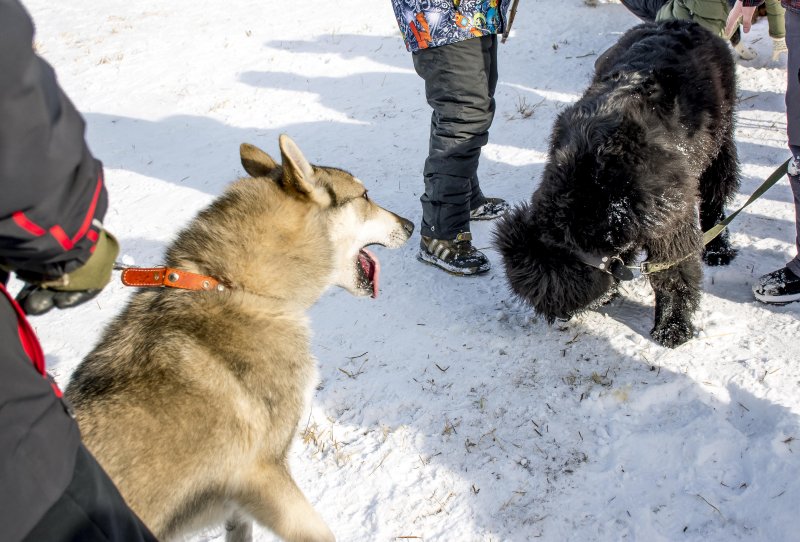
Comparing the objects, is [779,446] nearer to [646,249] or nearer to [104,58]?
[646,249]

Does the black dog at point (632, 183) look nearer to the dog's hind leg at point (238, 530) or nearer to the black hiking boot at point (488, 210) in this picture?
the black hiking boot at point (488, 210)

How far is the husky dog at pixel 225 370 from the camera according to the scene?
70.3 inches

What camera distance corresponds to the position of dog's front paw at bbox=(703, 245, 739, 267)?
150 inches

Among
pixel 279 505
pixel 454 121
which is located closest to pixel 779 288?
pixel 454 121

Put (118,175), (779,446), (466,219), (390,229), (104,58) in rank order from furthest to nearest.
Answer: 1. (104,58)
2. (118,175)
3. (466,219)
4. (390,229)
5. (779,446)

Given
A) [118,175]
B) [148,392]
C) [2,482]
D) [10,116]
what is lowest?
[118,175]

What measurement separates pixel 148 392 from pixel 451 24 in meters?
2.75

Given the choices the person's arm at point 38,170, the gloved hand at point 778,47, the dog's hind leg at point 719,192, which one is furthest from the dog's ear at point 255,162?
the gloved hand at point 778,47

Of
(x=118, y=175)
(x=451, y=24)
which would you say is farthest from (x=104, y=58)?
(x=451, y=24)

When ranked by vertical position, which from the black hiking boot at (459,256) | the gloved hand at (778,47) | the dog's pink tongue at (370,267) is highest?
the dog's pink tongue at (370,267)

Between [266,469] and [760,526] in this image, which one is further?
[760,526]

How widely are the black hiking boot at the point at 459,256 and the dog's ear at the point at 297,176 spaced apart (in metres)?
1.73

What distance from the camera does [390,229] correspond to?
3.04 m

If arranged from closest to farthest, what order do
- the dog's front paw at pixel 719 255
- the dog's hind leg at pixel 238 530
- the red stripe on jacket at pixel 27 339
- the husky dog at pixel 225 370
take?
the red stripe on jacket at pixel 27 339 < the husky dog at pixel 225 370 < the dog's hind leg at pixel 238 530 < the dog's front paw at pixel 719 255
